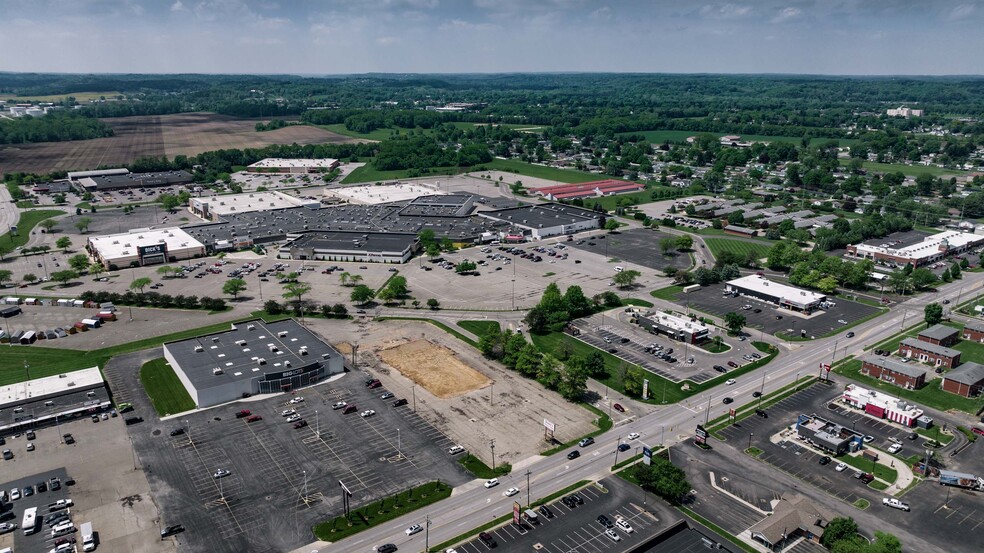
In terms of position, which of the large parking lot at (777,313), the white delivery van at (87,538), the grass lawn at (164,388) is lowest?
the white delivery van at (87,538)

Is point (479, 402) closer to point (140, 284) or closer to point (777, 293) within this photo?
point (777, 293)

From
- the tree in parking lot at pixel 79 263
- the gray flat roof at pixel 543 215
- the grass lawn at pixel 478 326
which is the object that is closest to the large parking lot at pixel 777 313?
the grass lawn at pixel 478 326

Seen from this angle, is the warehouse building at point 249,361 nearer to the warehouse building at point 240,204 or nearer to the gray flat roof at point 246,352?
the gray flat roof at point 246,352

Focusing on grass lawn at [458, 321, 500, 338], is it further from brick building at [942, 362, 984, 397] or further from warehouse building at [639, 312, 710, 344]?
brick building at [942, 362, 984, 397]

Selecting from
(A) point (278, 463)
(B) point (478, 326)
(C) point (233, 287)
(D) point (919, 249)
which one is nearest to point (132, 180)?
(C) point (233, 287)

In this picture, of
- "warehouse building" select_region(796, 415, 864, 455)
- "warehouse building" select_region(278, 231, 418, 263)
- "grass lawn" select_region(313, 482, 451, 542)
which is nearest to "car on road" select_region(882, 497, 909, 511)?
"warehouse building" select_region(796, 415, 864, 455)

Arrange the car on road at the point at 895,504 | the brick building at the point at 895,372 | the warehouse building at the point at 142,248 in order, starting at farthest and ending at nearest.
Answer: the warehouse building at the point at 142,248, the brick building at the point at 895,372, the car on road at the point at 895,504
